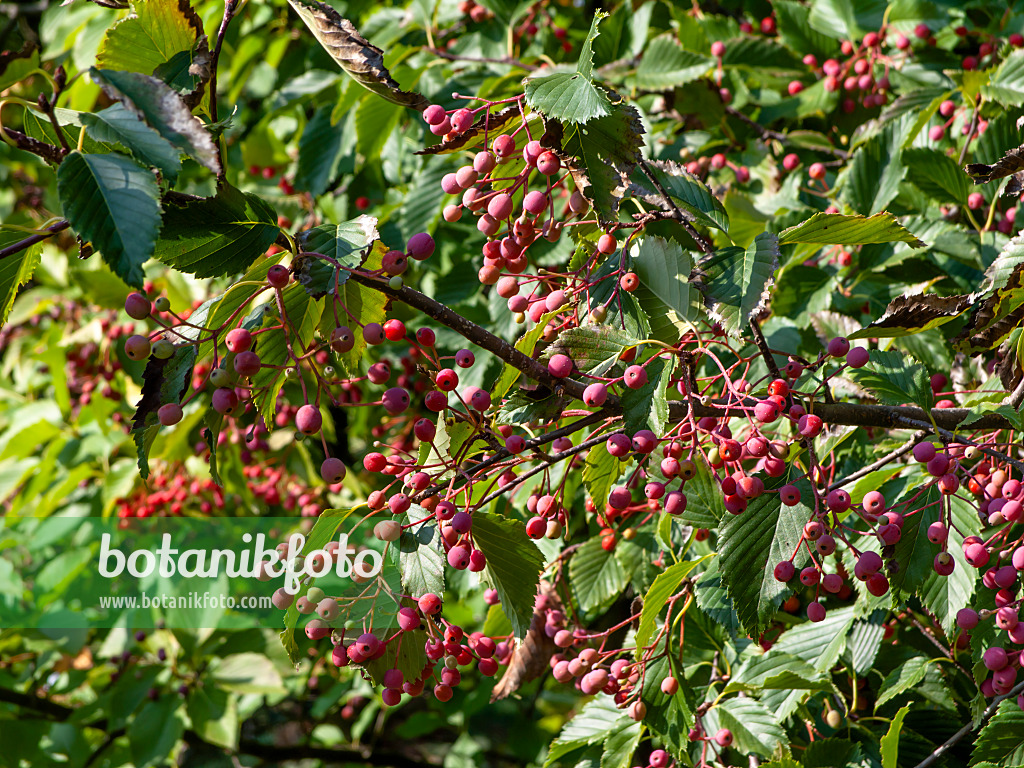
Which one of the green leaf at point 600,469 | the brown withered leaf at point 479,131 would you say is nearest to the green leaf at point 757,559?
the green leaf at point 600,469

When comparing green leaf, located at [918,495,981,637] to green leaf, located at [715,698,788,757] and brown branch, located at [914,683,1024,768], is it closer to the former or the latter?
brown branch, located at [914,683,1024,768]

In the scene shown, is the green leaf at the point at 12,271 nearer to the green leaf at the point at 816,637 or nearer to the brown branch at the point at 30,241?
the brown branch at the point at 30,241

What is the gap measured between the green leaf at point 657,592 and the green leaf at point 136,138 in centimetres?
84

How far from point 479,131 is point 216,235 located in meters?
0.33

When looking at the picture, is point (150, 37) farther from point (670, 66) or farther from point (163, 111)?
point (670, 66)

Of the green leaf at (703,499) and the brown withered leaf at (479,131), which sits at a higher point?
the brown withered leaf at (479,131)

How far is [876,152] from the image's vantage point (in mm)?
1636

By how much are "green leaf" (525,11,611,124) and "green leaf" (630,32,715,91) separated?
1.11 metres

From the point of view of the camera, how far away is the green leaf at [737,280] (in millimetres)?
910

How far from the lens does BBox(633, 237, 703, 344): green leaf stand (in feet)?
3.32

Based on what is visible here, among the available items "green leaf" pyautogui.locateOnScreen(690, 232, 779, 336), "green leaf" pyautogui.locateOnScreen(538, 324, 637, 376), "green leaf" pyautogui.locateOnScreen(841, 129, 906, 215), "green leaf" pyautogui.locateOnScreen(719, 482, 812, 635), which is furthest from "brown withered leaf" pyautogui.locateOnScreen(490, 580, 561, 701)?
→ "green leaf" pyautogui.locateOnScreen(841, 129, 906, 215)

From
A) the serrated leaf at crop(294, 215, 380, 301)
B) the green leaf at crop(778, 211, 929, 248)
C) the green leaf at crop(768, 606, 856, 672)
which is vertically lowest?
the green leaf at crop(768, 606, 856, 672)

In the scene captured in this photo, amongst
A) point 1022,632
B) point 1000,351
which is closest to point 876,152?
point 1000,351

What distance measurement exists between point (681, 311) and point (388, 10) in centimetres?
183
